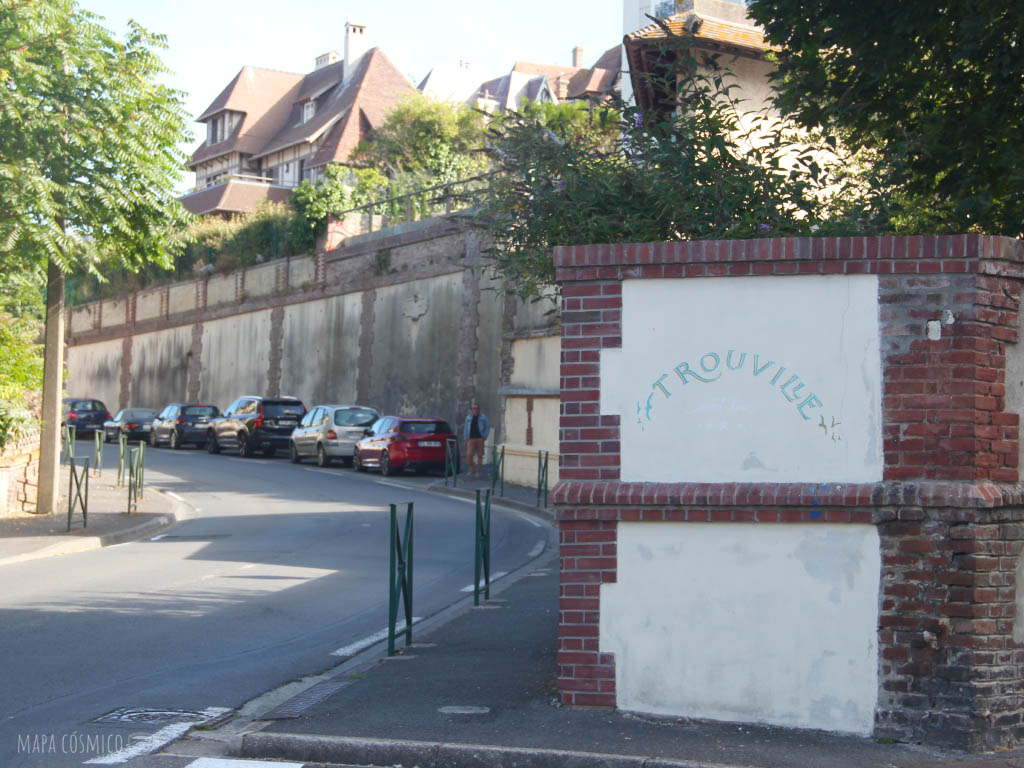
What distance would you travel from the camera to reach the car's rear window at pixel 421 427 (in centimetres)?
2919

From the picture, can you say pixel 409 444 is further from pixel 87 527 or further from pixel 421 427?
pixel 87 527

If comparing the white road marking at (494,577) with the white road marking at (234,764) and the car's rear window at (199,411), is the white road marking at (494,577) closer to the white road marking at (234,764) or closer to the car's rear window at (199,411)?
the white road marking at (234,764)

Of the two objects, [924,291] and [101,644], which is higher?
[924,291]

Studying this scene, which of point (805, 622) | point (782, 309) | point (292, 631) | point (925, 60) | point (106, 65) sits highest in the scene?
point (106, 65)

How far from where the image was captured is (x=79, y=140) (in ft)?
50.1

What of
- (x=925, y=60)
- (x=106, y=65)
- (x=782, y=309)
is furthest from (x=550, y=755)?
(x=106, y=65)

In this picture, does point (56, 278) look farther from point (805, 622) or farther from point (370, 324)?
point (370, 324)

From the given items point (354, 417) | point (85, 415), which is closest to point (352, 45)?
point (85, 415)

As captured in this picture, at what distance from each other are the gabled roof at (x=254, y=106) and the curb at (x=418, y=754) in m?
70.0

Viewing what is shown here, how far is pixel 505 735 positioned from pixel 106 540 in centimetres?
1201

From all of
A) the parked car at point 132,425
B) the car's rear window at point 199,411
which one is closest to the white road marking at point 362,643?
the car's rear window at point 199,411

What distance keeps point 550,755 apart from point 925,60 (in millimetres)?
7242

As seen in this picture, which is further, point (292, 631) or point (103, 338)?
point (103, 338)

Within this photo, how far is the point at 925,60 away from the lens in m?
10.2
